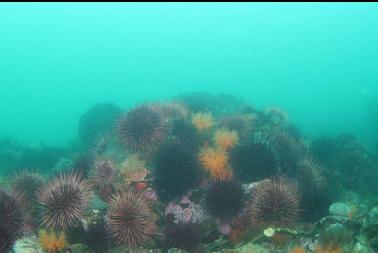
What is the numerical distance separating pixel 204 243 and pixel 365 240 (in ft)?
11.9

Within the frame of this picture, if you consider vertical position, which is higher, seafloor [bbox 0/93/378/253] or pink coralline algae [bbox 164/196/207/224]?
seafloor [bbox 0/93/378/253]

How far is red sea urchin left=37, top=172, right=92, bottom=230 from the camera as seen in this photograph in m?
7.90

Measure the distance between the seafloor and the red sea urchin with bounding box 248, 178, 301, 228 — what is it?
0.02 metres

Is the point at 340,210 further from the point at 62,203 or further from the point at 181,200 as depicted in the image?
the point at 62,203

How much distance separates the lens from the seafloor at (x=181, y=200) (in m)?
7.91

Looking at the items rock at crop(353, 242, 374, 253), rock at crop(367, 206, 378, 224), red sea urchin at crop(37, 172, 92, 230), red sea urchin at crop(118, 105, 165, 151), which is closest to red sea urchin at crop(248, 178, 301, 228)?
rock at crop(353, 242, 374, 253)

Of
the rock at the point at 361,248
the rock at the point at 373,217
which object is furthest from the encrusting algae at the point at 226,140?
the rock at the point at 361,248

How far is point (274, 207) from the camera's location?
8352mm

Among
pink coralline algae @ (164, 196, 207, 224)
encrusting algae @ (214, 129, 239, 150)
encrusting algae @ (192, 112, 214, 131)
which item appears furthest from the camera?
encrusting algae @ (192, 112, 214, 131)

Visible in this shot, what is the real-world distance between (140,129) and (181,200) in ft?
8.03

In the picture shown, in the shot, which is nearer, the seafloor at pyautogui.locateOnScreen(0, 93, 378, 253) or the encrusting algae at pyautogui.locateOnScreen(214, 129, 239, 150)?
the seafloor at pyautogui.locateOnScreen(0, 93, 378, 253)

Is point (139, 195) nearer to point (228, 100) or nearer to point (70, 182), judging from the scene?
point (70, 182)

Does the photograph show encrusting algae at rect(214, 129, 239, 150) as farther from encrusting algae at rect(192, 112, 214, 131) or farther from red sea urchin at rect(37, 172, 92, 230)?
red sea urchin at rect(37, 172, 92, 230)

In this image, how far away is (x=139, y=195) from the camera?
9305 millimetres
